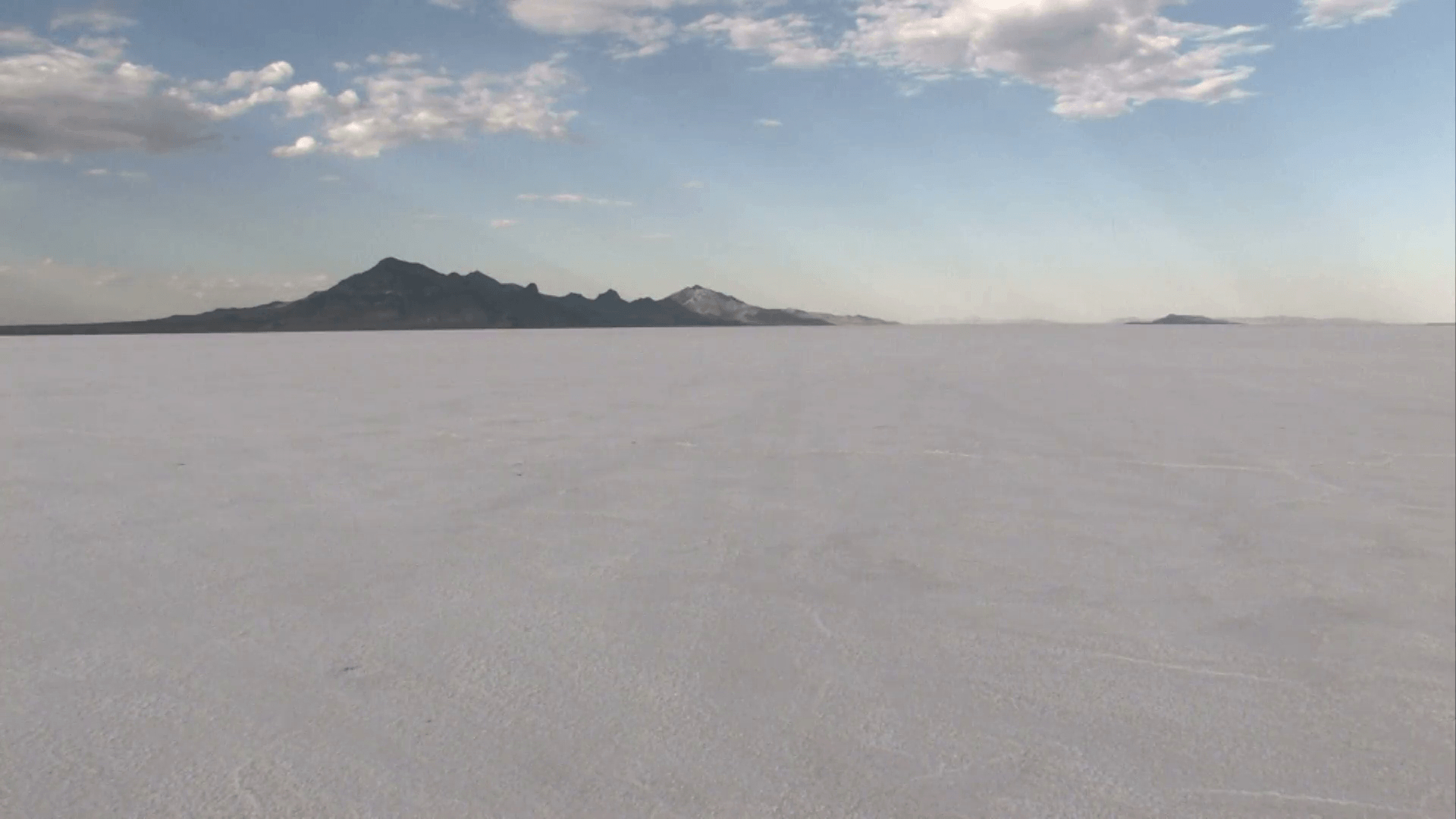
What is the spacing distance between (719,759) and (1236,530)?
10.4 ft

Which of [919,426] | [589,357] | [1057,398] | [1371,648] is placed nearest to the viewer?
[1371,648]

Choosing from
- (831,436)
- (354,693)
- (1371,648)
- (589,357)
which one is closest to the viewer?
(354,693)

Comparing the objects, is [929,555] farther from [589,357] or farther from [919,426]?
[589,357]

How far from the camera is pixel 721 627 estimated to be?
3.05 meters

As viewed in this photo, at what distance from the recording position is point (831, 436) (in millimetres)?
7191

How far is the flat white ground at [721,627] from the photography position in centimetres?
217

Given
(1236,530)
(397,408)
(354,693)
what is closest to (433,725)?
(354,693)

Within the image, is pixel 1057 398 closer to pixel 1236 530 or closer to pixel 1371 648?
pixel 1236 530

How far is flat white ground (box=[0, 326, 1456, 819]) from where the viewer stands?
2.17 meters

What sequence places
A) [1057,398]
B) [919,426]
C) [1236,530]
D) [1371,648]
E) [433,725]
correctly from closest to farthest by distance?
[433,725] → [1371,648] → [1236,530] → [919,426] → [1057,398]

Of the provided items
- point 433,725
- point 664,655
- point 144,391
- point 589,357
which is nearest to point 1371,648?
point 664,655

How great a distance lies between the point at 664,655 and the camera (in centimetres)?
282

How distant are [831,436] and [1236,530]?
124 inches

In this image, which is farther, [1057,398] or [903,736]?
[1057,398]
